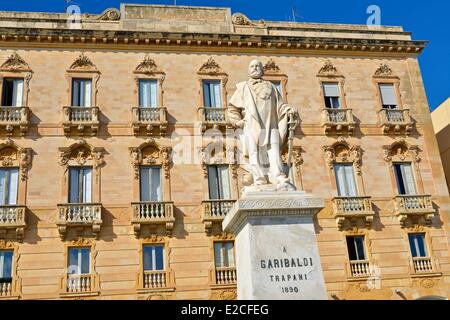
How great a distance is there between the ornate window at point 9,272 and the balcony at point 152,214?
5265mm

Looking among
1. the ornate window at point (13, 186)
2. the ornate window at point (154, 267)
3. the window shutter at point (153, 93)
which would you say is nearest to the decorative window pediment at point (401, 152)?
the window shutter at point (153, 93)

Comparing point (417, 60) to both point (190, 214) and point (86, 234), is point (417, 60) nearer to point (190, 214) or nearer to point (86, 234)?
point (190, 214)

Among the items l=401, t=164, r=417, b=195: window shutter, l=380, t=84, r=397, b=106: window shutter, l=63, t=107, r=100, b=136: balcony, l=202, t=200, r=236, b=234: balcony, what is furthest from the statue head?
l=380, t=84, r=397, b=106: window shutter

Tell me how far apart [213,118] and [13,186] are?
10.0 m

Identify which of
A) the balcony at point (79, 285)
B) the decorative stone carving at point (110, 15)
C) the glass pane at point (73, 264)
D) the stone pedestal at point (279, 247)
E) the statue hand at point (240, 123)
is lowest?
the stone pedestal at point (279, 247)

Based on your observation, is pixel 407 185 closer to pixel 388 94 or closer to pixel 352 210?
pixel 352 210

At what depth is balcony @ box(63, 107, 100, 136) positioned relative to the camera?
24.5 metres

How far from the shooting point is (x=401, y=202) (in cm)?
2569

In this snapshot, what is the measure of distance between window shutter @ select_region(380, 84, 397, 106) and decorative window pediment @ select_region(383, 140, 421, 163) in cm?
253

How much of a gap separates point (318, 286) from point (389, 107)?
22241mm

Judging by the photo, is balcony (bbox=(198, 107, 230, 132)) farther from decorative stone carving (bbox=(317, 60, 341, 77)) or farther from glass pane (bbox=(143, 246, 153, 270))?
glass pane (bbox=(143, 246, 153, 270))

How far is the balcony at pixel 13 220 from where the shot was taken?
874 inches

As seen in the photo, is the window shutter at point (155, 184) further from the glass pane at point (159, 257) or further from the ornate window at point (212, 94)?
the ornate window at point (212, 94)
